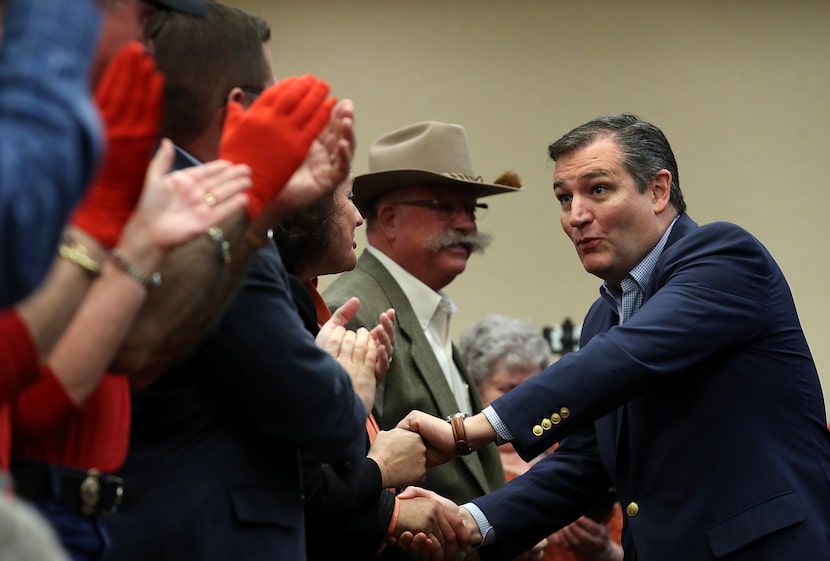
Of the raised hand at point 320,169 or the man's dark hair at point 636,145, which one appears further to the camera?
the man's dark hair at point 636,145

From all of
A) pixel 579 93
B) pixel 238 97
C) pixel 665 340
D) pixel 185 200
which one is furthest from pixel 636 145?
pixel 579 93

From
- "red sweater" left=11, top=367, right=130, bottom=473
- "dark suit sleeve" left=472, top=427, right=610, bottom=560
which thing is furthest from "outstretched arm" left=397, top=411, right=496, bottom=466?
"red sweater" left=11, top=367, right=130, bottom=473

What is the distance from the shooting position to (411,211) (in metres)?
4.04

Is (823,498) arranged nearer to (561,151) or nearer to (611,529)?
(561,151)

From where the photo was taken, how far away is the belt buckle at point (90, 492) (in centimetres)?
146

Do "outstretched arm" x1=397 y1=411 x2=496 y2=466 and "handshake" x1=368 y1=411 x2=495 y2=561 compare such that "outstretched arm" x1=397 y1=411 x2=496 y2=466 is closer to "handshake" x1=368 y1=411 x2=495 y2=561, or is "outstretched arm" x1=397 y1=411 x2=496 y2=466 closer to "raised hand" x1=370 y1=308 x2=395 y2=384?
"handshake" x1=368 y1=411 x2=495 y2=561

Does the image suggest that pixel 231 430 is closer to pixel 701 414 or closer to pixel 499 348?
pixel 701 414

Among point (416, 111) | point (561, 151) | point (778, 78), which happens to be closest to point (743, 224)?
point (778, 78)

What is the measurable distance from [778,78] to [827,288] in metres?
1.13

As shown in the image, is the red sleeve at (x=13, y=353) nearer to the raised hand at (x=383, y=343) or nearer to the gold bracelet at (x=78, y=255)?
the gold bracelet at (x=78, y=255)

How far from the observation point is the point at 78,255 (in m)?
1.26

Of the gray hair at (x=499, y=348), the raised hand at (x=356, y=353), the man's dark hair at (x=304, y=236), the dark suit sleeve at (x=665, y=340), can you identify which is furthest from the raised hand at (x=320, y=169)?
the gray hair at (x=499, y=348)

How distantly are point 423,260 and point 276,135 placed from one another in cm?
246

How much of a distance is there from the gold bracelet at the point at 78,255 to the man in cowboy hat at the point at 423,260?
2.05 metres
